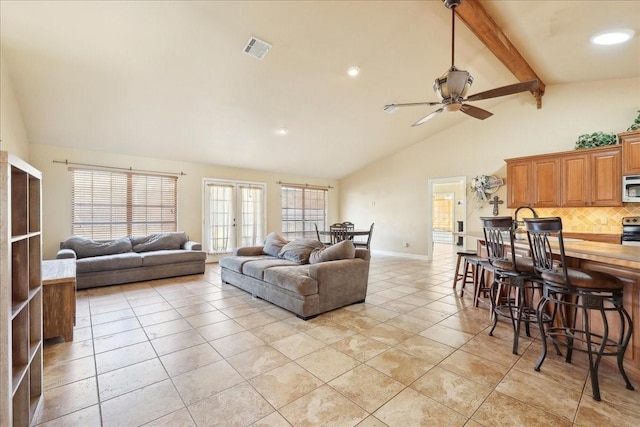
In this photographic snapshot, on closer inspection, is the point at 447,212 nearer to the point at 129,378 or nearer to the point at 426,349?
the point at 426,349

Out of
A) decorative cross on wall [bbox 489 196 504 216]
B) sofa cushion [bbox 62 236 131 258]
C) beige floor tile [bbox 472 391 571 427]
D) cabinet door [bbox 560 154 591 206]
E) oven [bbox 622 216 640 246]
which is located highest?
cabinet door [bbox 560 154 591 206]

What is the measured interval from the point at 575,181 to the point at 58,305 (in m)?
7.30

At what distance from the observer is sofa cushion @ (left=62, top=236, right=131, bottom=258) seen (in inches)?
193

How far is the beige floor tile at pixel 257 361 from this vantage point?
7.45 ft

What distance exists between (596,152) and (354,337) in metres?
4.97

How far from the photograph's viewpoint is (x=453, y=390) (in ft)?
6.61

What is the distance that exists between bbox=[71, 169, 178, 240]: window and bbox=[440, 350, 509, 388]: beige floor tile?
610 centimetres

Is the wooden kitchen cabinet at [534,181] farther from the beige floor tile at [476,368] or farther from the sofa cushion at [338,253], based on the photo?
the beige floor tile at [476,368]

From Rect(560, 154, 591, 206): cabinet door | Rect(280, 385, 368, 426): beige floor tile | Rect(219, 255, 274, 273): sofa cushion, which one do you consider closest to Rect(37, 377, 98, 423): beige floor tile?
Rect(280, 385, 368, 426): beige floor tile

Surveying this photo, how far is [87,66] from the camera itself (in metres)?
3.52

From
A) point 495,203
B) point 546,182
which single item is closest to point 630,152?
point 546,182

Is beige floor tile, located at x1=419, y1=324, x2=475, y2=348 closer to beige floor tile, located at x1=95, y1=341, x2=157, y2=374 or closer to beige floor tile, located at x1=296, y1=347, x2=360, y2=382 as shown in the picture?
beige floor tile, located at x1=296, y1=347, x2=360, y2=382

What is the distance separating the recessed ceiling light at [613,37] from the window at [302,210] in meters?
6.73

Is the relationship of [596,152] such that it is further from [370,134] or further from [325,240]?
[325,240]
